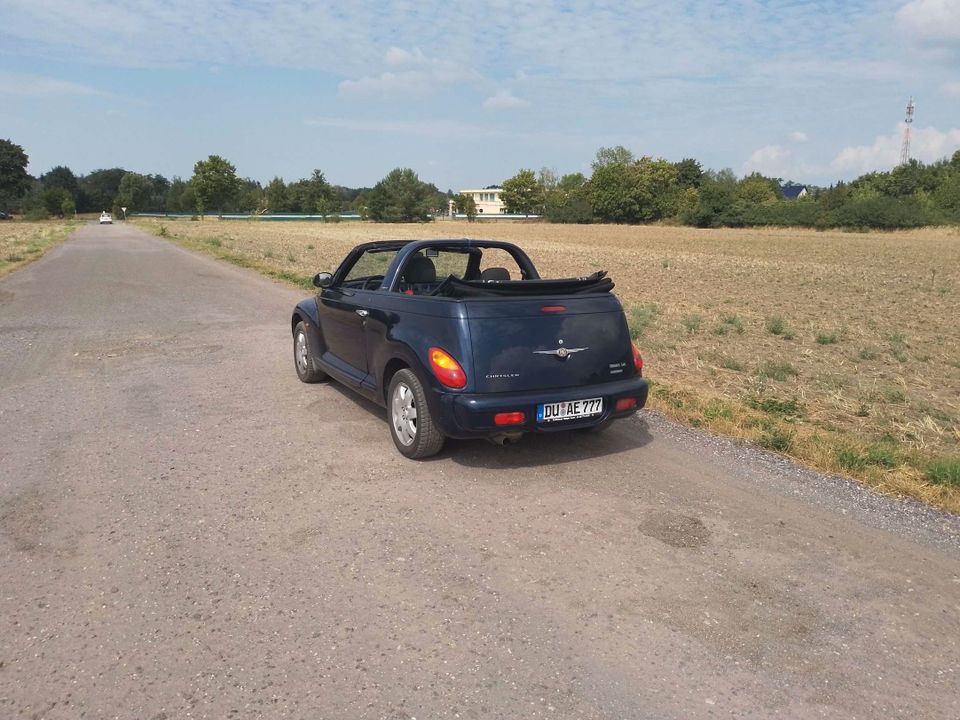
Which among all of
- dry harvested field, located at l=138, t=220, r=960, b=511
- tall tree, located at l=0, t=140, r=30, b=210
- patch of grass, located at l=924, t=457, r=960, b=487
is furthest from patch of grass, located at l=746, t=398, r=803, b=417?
tall tree, located at l=0, t=140, r=30, b=210

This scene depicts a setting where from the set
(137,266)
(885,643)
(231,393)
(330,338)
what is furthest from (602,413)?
(137,266)

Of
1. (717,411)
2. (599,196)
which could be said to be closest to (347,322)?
(717,411)

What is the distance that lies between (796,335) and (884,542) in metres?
7.68

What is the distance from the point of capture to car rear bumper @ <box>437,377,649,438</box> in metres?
4.44

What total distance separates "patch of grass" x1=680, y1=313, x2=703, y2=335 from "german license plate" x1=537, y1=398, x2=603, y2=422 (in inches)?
258

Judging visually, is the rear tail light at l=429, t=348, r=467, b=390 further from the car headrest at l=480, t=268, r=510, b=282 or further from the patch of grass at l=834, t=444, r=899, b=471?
the patch of grass at l=834, t=444, r=899, b=471

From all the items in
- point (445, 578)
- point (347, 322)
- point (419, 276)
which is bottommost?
point (445, 578)

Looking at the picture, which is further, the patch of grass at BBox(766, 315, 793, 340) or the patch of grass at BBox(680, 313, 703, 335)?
the patch of grass at BBox(680, 313, 703, 335)

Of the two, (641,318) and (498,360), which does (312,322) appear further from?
(641,318)

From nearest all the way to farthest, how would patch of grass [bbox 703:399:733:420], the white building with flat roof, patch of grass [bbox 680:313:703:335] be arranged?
1. patch of grass [bbox 703:399:733:420]
2. patch of grass [bbox 680:313:703:335]
3. the white building with flat roof

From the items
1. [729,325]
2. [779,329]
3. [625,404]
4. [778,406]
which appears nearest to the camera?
[625,404]

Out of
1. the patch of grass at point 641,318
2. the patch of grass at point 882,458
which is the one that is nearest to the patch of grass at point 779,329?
the patch of grass at point 641,318

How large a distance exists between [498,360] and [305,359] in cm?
317

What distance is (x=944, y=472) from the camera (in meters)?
4.73
